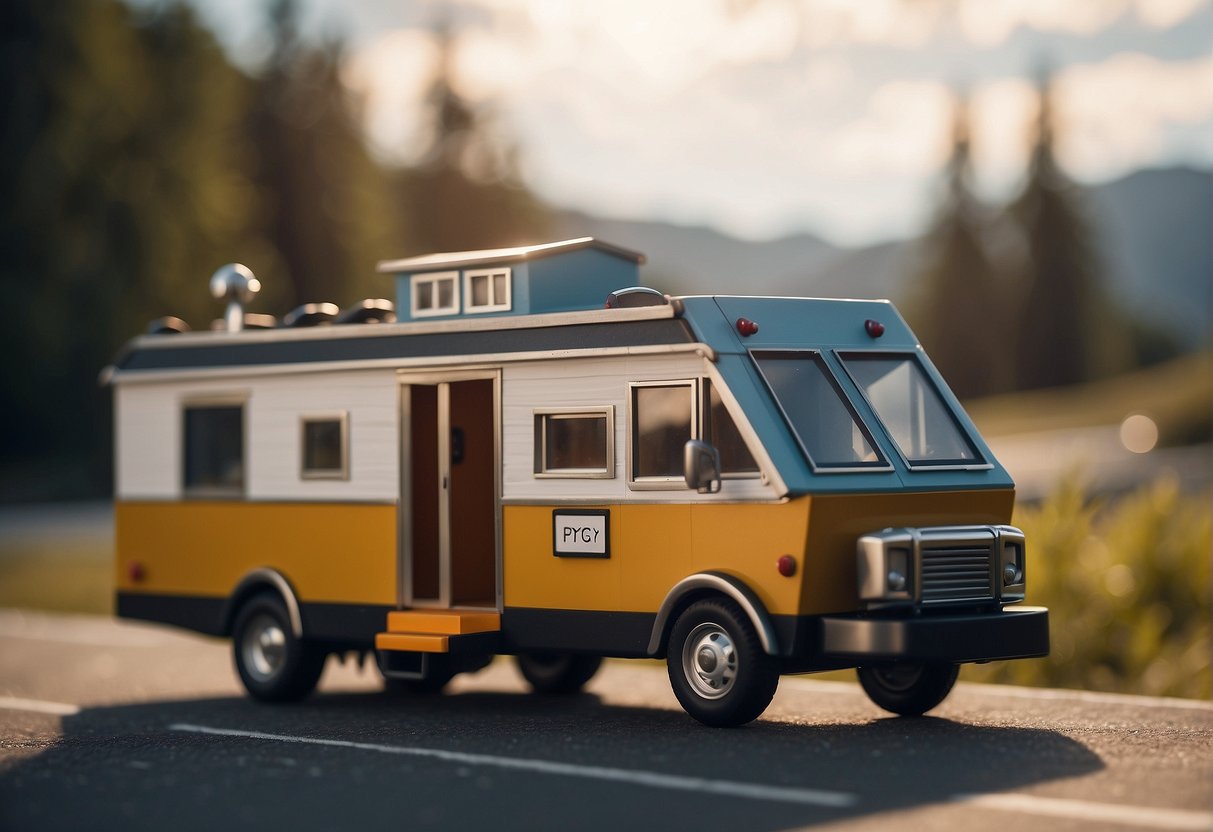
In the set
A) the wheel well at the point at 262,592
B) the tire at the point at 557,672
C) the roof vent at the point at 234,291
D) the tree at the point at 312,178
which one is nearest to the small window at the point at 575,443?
the tire at the point at 557,672

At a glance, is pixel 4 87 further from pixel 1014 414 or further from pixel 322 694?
pixel 1014 414

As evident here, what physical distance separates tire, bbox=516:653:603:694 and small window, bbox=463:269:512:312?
3.02 m

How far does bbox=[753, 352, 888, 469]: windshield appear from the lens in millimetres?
11227

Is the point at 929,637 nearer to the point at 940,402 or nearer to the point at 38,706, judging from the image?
the point at 940,402

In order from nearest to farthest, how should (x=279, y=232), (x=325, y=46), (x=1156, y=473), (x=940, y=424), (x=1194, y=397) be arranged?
1. (x=940, y=424)
2. (x=1156, y=473)
3. (x=1194, y=397)
4. (x=279, y=232)
5. (x=325, y=46)

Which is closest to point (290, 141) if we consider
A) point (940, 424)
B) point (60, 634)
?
point (60, 634)

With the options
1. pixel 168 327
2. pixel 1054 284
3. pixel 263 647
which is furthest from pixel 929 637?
pixel 1054 284

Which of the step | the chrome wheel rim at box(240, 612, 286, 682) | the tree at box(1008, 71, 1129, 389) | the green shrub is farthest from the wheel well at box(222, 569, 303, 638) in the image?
the tree at box(1008, 71, 1129, 389)

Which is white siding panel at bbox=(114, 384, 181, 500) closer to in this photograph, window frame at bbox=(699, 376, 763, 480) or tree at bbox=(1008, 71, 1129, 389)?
window frame at bbox=(699, 376, 763, 480)

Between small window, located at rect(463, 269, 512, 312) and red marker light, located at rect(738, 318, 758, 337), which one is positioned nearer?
red marker light, located at rect(738, 318, 758, 337)

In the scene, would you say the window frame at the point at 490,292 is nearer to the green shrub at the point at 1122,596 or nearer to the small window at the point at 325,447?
the small window at the point at 325,447

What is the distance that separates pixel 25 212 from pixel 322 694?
31.6m

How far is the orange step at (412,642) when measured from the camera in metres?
12.5

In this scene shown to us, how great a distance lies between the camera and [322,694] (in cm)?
1537
